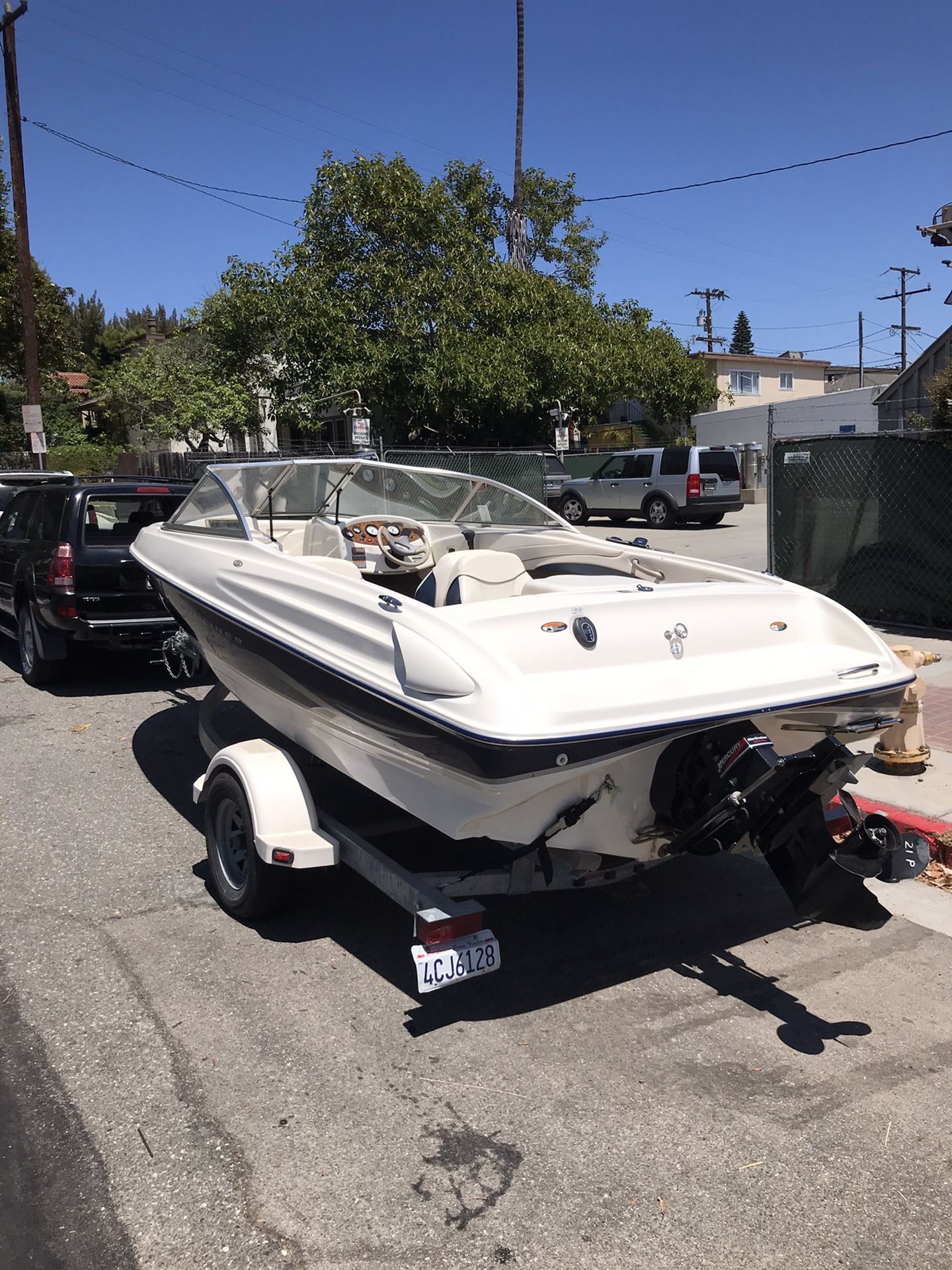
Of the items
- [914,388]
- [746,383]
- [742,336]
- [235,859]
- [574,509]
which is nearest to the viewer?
[235,859]

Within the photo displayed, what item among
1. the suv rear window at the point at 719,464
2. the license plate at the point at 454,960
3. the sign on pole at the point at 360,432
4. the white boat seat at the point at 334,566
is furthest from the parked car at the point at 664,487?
the license plate at the point at 454,960

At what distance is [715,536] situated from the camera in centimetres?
2097

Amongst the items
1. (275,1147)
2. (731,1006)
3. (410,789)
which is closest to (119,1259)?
(275,1147)

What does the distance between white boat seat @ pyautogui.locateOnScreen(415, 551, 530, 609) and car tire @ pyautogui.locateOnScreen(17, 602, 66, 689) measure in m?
5.29

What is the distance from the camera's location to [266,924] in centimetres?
449

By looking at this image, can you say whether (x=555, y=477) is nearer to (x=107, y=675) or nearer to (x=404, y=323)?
(x=404, y=323)

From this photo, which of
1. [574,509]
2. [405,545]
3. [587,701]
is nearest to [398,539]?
[405,545]

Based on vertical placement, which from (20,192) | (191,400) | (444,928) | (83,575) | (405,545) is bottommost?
(444,928)

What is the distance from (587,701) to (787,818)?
2.82 ft

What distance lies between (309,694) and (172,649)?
2733 millimetres

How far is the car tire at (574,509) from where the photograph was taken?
24734 millimetres

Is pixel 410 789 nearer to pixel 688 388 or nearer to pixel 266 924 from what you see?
pixel 266 924

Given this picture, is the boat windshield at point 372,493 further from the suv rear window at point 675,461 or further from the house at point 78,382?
the house at point 78,382

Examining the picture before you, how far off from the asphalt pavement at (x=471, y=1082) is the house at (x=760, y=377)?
3942 centimetres
